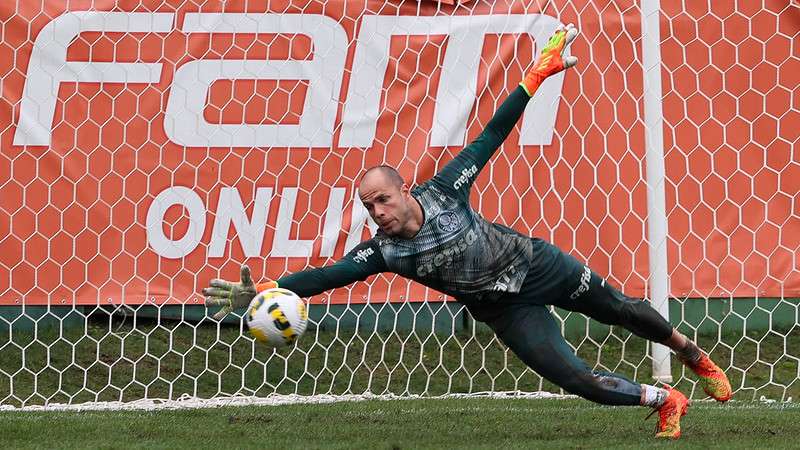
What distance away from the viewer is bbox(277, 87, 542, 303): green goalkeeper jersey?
6.42m

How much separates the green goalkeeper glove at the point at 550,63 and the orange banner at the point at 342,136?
94.4 inches

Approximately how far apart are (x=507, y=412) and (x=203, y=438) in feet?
6.31

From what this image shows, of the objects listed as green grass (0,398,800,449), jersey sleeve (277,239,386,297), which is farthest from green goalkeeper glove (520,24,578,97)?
green grass (0,398,800,449)

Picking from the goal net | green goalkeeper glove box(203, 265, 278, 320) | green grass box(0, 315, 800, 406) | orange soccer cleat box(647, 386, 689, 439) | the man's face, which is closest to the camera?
green goalkeeper glove box(203, 265, 278, 320)

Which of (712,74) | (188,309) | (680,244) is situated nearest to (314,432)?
(188,309)

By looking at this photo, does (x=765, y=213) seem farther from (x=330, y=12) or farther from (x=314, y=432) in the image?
(x=314, y=432)

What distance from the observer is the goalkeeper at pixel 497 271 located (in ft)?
20.8

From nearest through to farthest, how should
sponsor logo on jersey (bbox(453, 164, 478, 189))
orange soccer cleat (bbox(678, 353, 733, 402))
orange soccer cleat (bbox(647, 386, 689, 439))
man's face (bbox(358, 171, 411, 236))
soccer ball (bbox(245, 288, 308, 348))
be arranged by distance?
1. soccer ball (bbox(245, 288, 308, 348))
2. man's face (bbox(358, 171, 411, 236))
3. orange soccer cleat (bbox(647, 386, 689, 439))
4. sponsor logo on jersey (bbox(453, 164, 478, 189))
5. orange soccer cleat (bbox(678, 353, 733, 402))

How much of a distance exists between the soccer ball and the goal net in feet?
9.51

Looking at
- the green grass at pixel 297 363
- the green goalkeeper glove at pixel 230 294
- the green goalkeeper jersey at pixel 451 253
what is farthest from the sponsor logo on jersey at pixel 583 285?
the green grass at pixel 297 363

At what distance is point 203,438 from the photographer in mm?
6562

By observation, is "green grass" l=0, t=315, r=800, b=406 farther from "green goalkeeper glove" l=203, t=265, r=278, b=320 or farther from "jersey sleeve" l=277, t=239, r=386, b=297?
"green goalkeeper glove" l=203, t=265, r=278, b=320

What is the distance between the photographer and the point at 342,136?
29.7 feet

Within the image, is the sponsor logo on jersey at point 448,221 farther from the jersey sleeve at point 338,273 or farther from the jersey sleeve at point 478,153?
the jersey sleeve at point 338,273
